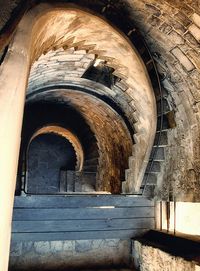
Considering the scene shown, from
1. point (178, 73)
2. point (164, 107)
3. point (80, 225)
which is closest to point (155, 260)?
point (80, 225)

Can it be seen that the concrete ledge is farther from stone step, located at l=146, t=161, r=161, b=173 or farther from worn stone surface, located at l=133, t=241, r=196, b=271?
stone step, located at l=146, t=161, r=161, b=173

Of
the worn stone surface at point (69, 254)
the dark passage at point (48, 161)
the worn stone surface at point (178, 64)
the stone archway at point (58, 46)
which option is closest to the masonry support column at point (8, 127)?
the stone archway at point (58, 46)

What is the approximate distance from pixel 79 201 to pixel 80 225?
0.37 meters

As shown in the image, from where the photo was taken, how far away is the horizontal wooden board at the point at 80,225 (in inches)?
188

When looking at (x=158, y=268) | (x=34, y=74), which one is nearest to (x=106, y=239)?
(x=158, y=268)

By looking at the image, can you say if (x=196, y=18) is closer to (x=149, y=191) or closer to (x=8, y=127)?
(x=8, y=127)

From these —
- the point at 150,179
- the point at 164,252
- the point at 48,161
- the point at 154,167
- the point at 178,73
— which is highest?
the point at 178,73

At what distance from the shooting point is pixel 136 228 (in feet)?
17.6

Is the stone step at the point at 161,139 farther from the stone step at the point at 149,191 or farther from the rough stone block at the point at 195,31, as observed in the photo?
the rough stone block at the point at 195,31

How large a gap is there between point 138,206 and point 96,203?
29.6 inches

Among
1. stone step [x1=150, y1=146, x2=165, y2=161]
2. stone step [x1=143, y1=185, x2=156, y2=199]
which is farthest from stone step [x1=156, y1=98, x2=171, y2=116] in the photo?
stone step [x1=143, y1=185, x2=156, y2=199]

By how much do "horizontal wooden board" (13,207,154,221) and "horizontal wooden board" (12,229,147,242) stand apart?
239 mm

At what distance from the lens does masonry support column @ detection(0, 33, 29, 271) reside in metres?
1.71

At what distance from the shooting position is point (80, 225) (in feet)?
16.5
